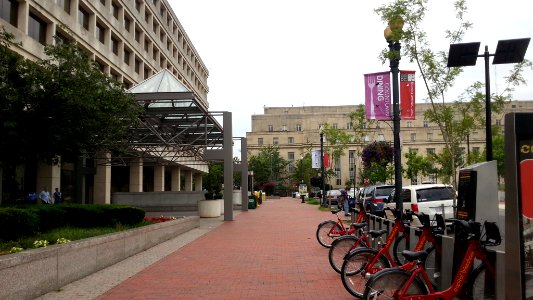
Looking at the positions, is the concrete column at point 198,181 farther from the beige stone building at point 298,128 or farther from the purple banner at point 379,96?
the purple banner at point 379,96

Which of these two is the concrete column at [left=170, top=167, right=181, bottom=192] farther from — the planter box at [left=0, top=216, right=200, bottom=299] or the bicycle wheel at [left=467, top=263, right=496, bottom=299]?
the bicycle wheel at [left=467, top=263, right=496, bottom=299]

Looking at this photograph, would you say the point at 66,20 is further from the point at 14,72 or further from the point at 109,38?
the point at 14,72

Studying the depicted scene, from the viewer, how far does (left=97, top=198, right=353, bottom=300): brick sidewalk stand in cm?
797

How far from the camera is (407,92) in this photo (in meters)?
13.3

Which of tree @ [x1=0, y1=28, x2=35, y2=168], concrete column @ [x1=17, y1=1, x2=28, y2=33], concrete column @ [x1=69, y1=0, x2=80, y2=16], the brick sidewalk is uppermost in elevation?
concrete column @ [x1=69, y1=0, x2=80, y2=16]

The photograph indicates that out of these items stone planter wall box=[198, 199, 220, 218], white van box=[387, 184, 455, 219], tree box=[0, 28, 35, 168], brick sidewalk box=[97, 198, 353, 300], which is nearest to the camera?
brick sidewalk box=[97, 198, 353, 300]

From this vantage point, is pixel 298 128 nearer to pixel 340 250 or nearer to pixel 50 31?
pixel 50 31

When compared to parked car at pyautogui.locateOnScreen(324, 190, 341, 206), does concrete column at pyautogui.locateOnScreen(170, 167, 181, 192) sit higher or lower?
higher

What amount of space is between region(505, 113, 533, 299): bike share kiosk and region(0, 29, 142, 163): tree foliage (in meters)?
11.3

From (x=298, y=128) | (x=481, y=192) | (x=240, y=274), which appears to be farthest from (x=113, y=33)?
(x=298, y=128)

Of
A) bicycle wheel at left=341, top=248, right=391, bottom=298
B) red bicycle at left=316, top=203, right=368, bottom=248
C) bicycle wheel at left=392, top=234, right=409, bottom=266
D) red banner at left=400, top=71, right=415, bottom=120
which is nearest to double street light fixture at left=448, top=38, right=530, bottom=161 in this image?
red banner at left=400, top=71, right=415, bottom=120

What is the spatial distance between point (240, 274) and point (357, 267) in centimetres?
300

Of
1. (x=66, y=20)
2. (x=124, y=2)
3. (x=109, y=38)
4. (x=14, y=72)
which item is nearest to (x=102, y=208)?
(x=14, y=72)

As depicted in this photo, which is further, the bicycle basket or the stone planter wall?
the stone planter wall
